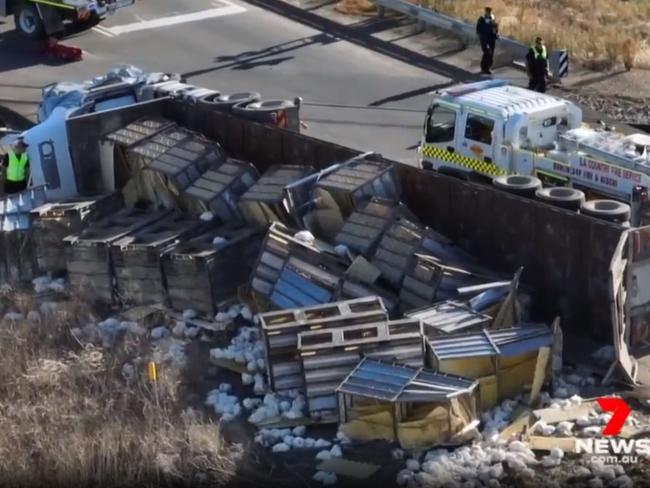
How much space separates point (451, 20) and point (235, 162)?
40.7 feet

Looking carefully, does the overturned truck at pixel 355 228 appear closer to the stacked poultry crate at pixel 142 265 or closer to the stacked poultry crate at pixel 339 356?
the stacked poultry crate at pixel 142 265

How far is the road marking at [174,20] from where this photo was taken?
1298 inches

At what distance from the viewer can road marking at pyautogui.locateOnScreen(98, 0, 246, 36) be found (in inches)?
1298

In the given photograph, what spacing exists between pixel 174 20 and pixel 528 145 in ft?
48.7

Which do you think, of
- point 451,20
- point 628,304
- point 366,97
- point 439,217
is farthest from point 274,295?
point 451,20

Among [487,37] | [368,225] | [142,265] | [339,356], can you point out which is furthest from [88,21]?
[339,356]

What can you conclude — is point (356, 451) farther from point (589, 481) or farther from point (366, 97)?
point (366, 97)

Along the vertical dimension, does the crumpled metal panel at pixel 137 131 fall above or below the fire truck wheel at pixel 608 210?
below

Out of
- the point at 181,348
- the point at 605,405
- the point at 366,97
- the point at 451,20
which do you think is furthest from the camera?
the point at 451,20

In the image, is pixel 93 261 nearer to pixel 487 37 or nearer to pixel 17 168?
pixel 17 168

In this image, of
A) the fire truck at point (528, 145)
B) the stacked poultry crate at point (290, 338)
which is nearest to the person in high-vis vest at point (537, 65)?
the fire truck at point (528, 145)

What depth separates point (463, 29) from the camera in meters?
31.1

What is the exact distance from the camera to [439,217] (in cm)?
1862

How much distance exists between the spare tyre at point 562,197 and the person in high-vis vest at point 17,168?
777cm
